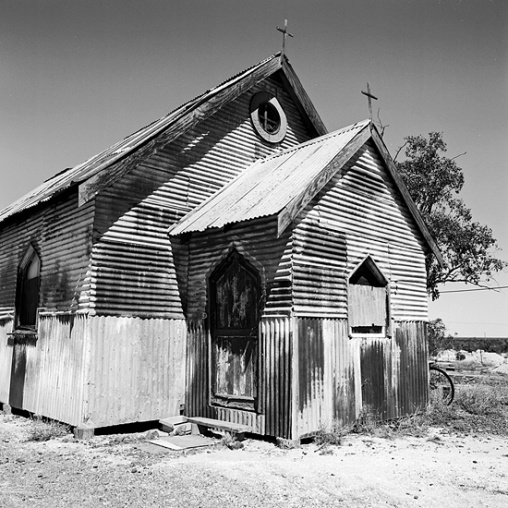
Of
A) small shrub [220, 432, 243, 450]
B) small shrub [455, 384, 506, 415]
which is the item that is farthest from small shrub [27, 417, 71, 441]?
small shrub [455, 384, 506, 415]

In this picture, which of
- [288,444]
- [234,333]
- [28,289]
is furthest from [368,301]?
[28,289]

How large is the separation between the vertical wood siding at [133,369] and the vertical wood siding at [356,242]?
3543 millimetres

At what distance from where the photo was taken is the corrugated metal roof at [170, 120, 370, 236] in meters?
11.2

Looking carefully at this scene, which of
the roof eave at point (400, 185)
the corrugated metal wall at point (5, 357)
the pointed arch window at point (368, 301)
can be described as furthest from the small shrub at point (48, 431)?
the roof eave at point (400, 185)

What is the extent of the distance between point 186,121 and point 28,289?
6.09 meters

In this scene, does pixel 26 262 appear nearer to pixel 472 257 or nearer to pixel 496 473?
pixel 496 473

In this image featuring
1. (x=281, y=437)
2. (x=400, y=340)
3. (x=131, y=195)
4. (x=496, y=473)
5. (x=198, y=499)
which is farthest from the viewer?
(x=400, y=340)

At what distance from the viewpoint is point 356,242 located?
486 inches

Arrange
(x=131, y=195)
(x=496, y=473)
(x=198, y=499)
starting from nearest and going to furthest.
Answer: (x=198, y=499) < (x=496, y=473) < (x=131, y=195)

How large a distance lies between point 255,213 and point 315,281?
183cm

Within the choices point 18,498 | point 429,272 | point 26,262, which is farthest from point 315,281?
point 429,272

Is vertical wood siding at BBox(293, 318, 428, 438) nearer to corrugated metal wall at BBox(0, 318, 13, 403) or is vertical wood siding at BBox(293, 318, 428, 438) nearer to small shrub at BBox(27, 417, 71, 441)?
small shrub at BBox(27, 417, 71, 441)

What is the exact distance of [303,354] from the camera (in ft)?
34.8

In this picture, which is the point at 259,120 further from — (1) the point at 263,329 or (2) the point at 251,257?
(1) the point at 263,329
